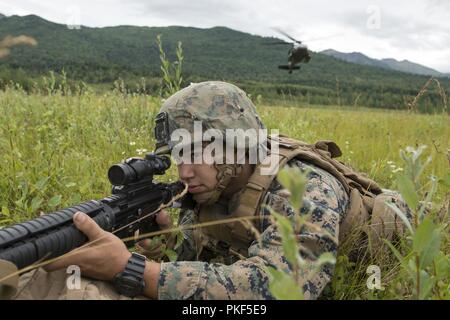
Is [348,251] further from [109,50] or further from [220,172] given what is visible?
[109,50]

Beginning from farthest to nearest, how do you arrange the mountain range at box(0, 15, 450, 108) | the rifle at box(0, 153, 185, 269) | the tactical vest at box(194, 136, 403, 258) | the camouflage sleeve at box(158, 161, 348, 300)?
the mountain range at box(0, 15, 450, 108), the tactical vest at box(194, 136, 403, 258), the camouflage sleeve at box(158, 161, 348, 300), the rifle at box(0, 153, 185, 269)

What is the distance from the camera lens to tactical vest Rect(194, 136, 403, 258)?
7.49ft

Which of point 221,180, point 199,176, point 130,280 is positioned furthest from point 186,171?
point 130,280

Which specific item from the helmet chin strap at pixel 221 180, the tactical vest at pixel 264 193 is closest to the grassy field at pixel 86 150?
the tactical vest at pixel 264 193

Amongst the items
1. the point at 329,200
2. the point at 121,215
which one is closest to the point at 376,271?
the point at 329,200

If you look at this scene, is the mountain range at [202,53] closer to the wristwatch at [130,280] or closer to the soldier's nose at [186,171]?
the soldier's nose at [186,171]

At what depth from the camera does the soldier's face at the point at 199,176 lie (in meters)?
2.31

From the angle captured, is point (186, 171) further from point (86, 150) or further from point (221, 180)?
point (86, 150)

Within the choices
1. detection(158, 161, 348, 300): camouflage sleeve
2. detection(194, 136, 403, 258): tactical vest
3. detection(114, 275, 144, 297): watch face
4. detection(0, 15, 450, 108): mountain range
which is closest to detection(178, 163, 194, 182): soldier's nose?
detection(194, 136, 403, 258): tactical vest

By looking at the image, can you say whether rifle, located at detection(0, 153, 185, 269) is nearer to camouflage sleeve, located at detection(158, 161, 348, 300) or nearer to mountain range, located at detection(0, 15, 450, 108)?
camouflage sleeve, located at detection(158, 161, 348, 300)

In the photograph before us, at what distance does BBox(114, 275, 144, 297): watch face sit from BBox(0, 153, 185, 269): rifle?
24cm

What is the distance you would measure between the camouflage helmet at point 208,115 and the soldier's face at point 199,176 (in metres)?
0.03
